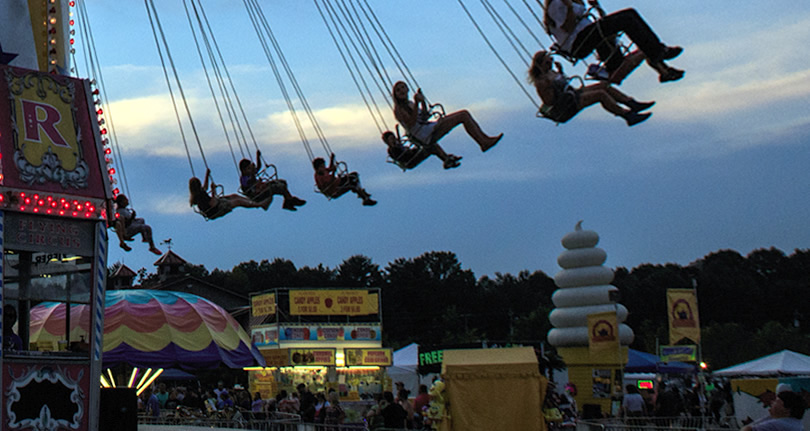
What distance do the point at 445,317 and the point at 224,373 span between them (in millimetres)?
33841

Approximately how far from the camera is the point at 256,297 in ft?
143

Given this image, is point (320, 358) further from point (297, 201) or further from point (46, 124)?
point (46, 124)

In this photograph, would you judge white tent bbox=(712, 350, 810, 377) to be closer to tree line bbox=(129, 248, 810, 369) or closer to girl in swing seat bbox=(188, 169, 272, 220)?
girl in swing seat bbox=(188, 169, 272, 220)

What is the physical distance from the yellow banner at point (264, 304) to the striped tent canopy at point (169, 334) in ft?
64.3

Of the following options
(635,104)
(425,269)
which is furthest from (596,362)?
(425,269)

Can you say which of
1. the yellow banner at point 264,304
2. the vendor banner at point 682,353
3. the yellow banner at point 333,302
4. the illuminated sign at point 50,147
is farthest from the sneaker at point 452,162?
the yellow banner at point 333,302

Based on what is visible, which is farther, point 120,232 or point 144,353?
point 120,232

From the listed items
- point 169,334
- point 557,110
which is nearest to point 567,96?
point 557,110

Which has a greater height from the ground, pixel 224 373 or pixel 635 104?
pixel 635 104

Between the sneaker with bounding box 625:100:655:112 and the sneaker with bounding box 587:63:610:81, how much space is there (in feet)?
2.86

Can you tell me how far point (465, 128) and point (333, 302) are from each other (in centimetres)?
2763

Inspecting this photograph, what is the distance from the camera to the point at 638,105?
1436 centimetres

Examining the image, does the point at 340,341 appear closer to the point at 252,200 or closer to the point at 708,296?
the point at 252,200

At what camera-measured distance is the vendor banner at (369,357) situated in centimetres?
3950
